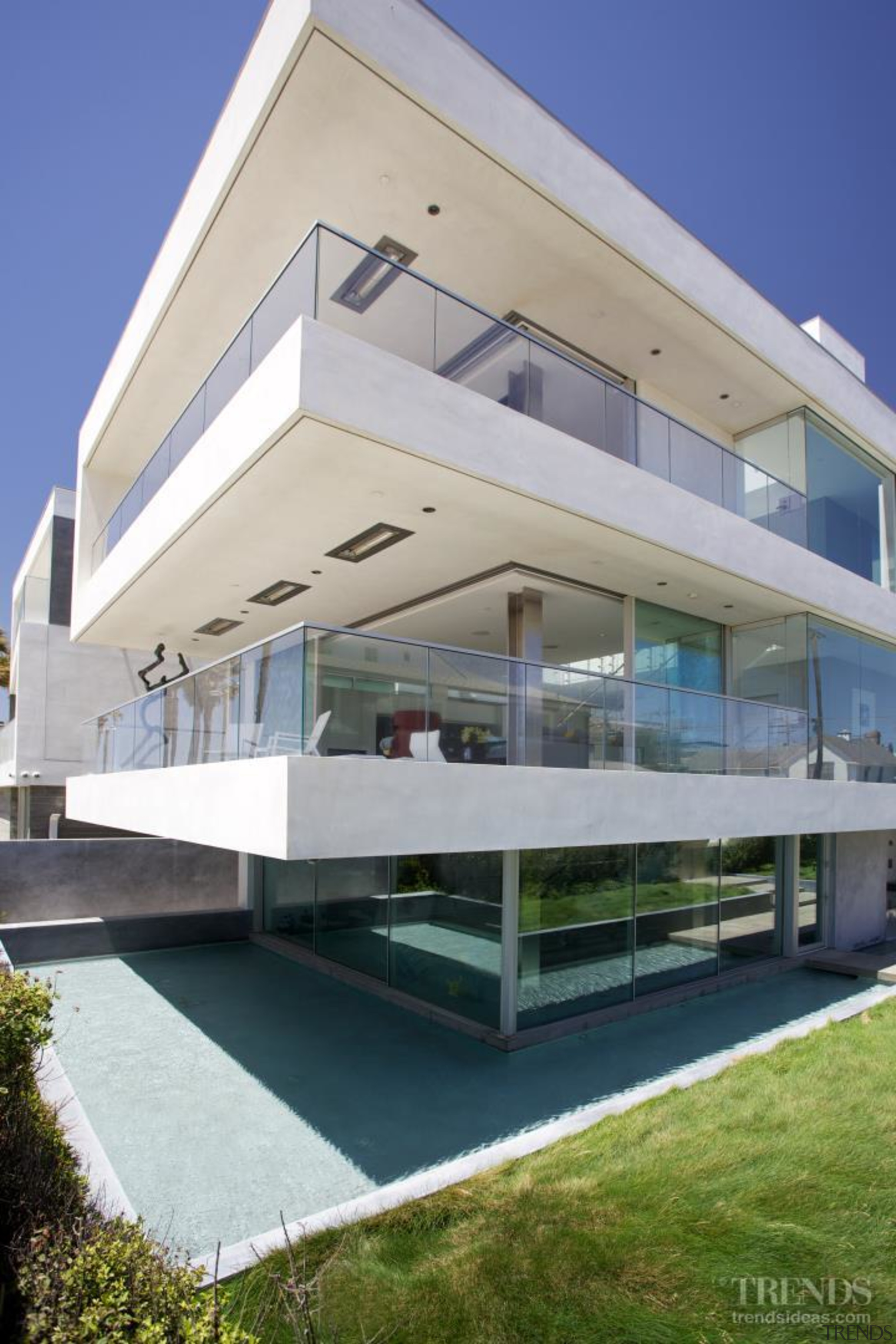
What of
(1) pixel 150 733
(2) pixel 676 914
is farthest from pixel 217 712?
(2) pixel 676 914

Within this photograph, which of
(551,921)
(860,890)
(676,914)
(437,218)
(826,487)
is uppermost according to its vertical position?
(437,218)

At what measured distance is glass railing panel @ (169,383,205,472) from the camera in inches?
371

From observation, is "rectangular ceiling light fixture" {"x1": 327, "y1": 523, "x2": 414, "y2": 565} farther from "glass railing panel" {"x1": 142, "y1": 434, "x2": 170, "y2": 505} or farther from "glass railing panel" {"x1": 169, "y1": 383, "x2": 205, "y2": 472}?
"glass railing panel" {"x1": 142, "y1": 434, "x2": 170, "y2": 505}

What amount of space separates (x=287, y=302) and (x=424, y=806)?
4827 millimetres

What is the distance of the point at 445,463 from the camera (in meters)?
7.79

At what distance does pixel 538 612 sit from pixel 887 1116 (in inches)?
277

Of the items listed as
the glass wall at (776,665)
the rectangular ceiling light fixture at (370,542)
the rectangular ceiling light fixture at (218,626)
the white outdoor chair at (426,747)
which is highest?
the rectangular ceiling light fixture at (370,542)

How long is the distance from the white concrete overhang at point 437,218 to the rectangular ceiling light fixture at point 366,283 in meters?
1.65

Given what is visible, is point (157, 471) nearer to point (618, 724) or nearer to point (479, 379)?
point (479, 379)

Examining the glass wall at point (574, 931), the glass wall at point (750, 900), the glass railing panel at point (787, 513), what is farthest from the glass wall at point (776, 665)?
the glass wall at point (574, 931)

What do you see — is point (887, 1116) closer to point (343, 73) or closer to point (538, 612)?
point (538, 612)

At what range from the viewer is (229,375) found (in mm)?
8773

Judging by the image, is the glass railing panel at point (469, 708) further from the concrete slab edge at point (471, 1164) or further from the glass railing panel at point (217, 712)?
the concrete slab edge at point (471, 1164)

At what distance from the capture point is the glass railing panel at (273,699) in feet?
21.5
